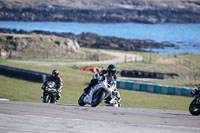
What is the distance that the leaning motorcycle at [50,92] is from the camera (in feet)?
52.5

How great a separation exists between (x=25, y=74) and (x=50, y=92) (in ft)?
45.0

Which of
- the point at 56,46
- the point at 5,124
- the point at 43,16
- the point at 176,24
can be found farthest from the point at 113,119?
the point at 176,24

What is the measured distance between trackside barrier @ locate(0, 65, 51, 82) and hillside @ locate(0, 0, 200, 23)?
308 feet

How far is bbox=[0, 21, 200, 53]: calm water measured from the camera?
9545 centimetres

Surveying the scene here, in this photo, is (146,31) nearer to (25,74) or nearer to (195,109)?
(25,74)

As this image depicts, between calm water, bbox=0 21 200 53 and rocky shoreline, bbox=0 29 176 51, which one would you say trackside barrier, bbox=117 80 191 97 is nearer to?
rocky shoreline, bbox=0 29 176 51

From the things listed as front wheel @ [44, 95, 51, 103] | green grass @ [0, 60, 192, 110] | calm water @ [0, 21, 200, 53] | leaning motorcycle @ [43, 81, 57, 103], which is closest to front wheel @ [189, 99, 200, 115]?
leaning motorcycle @ [43, 81, 57, 103]

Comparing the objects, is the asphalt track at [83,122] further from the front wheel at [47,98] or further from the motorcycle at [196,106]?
the front wheel at [47,98]

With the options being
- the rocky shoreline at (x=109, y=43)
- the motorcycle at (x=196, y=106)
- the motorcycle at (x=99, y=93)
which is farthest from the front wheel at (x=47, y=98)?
the rocky shoreline at (x=109, y=43)

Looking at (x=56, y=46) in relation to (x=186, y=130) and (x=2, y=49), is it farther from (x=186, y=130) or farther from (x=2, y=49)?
(x=186, y=130)

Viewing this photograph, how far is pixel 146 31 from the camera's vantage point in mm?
123312

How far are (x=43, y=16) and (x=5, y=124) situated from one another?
118 metres

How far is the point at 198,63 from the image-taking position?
54219 mm

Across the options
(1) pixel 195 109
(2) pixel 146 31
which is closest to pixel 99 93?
(1) pixel 195 109
